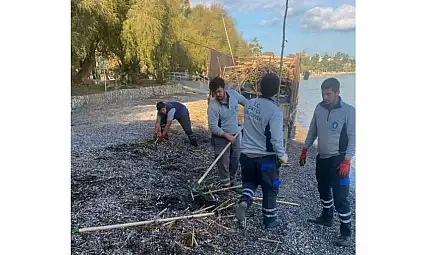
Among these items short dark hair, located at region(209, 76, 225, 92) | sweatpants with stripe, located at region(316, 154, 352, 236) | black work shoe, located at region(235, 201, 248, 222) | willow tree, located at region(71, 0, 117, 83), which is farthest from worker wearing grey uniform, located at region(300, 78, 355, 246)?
willow tree, located at region(71, 0, 117, 83)

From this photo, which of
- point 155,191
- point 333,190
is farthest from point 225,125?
point 333,190

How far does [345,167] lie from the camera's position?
5.52 feet

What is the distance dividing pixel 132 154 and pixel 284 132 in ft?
2.03

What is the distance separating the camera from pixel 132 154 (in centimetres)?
187

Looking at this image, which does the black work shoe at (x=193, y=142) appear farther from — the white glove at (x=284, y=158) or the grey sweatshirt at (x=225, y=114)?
the white glove at (x=284, y=158)

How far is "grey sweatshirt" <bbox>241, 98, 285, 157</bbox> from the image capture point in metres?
1.70

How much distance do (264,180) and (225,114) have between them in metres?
0.30

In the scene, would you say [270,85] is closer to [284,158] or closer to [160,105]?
[284,158]

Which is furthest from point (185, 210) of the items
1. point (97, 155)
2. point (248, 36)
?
point (248, 36)

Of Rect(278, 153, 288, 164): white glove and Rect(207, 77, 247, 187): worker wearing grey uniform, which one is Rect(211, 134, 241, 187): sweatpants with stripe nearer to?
Rect(207, 77, 247, 187): worker wearing grey uniform

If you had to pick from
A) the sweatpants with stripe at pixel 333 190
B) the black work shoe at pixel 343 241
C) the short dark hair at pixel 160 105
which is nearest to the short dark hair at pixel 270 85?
the sweatpants with stripe at pixel 333 190
